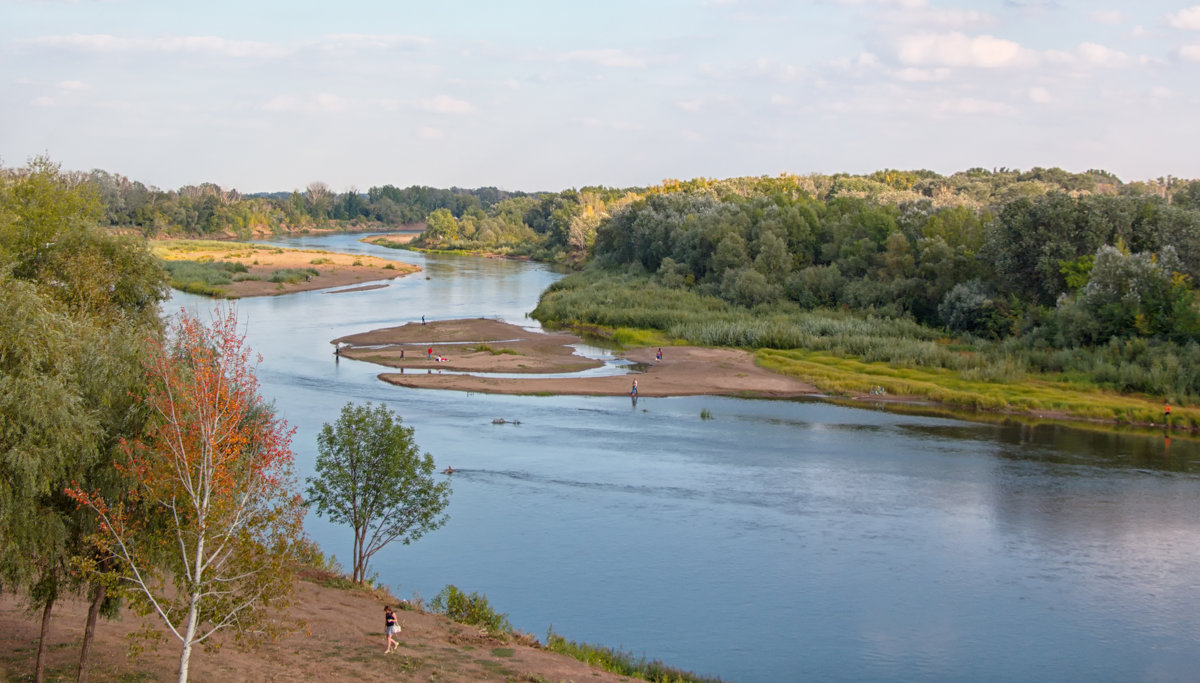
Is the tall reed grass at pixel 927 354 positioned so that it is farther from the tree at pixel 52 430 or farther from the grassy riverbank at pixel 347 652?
the tree at pixel 52 430

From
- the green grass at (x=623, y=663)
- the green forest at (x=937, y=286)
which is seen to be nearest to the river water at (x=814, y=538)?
the green grass at (x=623, y=663)

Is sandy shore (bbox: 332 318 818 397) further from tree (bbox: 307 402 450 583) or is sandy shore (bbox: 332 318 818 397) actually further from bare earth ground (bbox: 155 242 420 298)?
bare earth ground (bbox: 155 242 420 298)

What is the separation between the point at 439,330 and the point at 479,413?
27.1 meters

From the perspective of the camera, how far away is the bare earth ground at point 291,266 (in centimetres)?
11075

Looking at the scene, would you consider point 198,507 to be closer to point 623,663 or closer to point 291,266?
point 623,663

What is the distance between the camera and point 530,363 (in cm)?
6431

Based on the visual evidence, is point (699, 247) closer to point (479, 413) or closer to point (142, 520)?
point (479, 413)

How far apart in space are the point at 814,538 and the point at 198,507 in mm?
21874

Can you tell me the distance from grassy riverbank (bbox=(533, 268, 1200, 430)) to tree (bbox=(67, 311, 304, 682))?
1754 inches

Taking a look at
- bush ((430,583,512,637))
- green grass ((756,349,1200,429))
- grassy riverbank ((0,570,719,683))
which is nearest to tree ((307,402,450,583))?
bush ((430,583,512,637))

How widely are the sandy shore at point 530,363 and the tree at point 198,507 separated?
3947cm

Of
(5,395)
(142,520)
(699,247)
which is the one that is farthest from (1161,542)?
(699,247)

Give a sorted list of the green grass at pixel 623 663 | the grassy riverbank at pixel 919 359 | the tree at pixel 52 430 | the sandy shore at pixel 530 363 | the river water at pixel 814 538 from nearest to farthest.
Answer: the tree at pixel 52 430, the green grass at pixel 623 663, the river water at pixel 814 538, the grassy riverbank at pixel 919 359, the sandy shore at pixel 530 363

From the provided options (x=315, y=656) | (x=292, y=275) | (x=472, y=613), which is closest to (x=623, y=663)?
(x=472, y=613)
